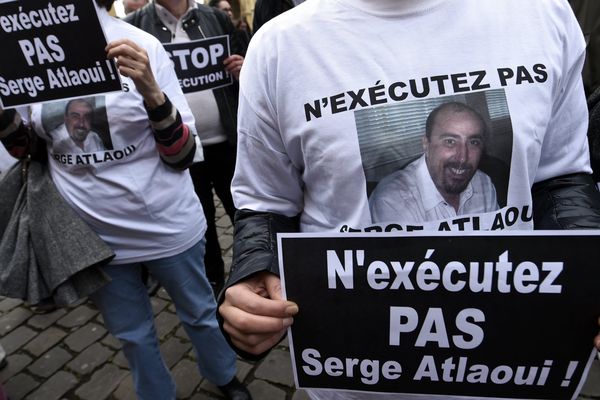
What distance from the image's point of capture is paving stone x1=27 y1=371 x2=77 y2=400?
256cm

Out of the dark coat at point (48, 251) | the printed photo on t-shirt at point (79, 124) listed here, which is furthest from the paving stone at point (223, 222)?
the printed photo on t-shirt at point (79, 124)

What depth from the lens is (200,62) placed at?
266 centimetres

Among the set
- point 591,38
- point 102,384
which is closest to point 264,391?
point 102,384

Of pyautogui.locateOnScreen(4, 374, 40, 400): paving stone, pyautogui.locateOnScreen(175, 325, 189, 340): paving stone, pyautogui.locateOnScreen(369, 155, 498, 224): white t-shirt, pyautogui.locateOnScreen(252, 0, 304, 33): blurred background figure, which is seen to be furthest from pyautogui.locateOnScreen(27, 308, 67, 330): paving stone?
pyautogui.locateOnScreen(369, 155, 498, 224): white t-shirt

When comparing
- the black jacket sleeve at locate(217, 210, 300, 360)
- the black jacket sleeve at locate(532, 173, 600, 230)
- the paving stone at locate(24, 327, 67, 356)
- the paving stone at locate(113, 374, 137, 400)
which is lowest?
the paving stone at locate(24, 327, 67, 356)

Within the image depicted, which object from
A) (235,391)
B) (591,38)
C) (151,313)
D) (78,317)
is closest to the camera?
(151,313)

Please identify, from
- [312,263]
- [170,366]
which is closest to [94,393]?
[170,366]

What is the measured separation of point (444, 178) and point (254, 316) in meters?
0.50

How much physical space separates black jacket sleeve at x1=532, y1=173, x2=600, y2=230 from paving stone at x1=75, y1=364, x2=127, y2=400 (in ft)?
8.21

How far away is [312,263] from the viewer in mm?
927

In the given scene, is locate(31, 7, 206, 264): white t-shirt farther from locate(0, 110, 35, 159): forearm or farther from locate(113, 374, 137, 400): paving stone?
locate(113, 374, 137, 400): paving stone

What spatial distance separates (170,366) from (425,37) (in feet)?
8.12

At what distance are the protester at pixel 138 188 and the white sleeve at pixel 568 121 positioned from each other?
1.32 meters

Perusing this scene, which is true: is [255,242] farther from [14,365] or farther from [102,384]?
[14,365]
